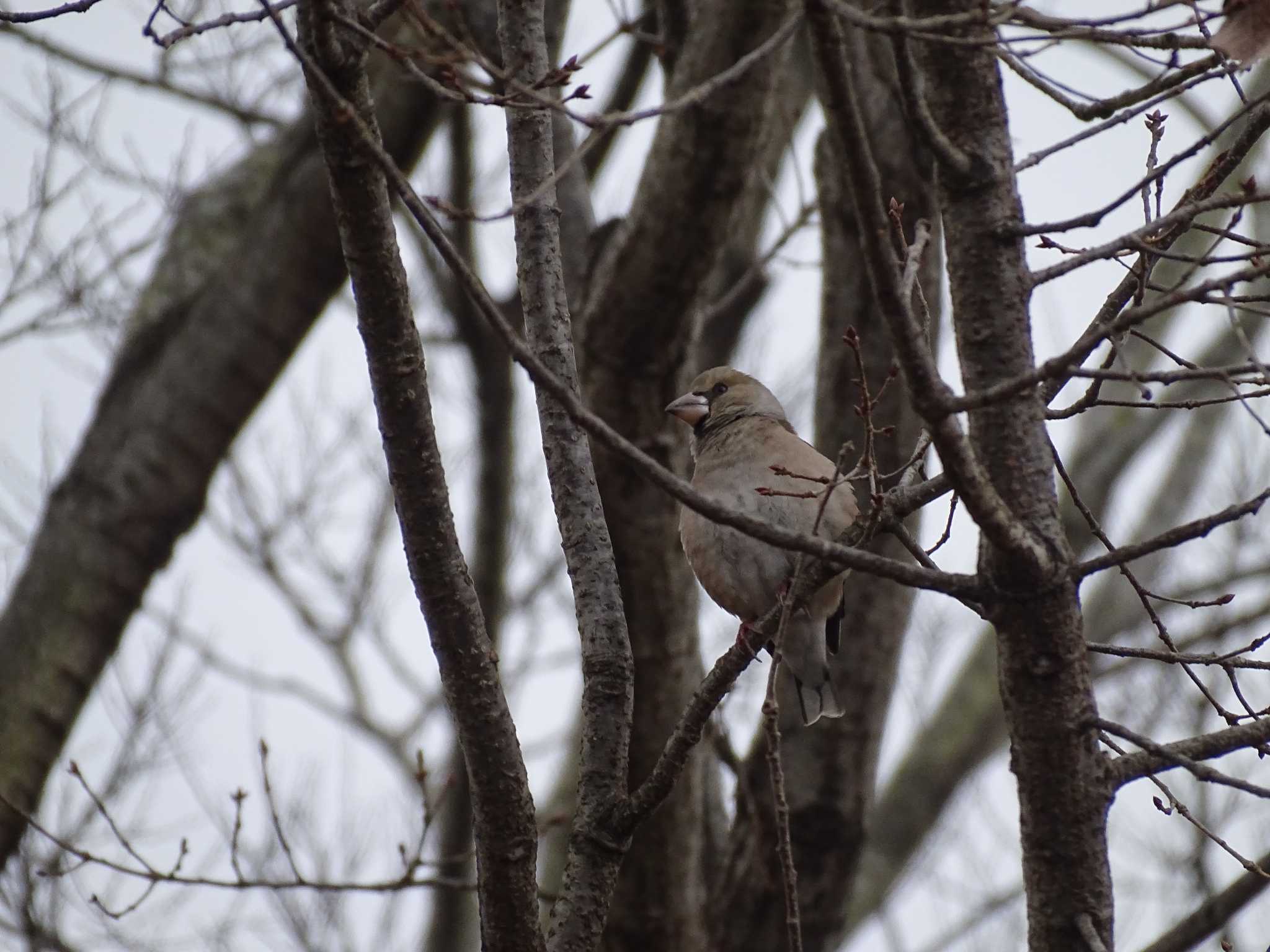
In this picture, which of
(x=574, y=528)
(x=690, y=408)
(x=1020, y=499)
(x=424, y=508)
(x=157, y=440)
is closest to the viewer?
(x=1020, y=499)

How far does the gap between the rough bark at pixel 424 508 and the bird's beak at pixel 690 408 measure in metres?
2.24

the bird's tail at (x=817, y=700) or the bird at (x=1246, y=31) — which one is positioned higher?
the bird's tail at (x=817, y=700)

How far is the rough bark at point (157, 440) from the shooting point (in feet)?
17.6

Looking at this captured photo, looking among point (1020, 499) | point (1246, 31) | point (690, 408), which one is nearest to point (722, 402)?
point (690, 408)

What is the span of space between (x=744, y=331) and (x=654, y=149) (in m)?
2.30

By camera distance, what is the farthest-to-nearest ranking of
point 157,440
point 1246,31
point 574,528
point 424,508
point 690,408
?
point 157,440, point 690,408, point 574,528, point 424,508, point 1246,31

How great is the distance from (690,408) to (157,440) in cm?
224

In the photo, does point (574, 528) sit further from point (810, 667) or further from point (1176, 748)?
point (810, 667)

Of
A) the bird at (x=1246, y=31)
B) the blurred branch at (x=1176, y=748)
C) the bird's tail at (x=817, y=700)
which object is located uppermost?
the bird's tail at (x=817, y=700)

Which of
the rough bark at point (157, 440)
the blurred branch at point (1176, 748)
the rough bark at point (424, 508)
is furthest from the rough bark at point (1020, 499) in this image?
the rough bark at point (157, 440)

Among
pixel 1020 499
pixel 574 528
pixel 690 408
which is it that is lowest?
pixel 1020 499

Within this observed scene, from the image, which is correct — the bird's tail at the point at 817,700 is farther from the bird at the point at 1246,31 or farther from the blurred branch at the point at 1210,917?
the bird at the point at 1246,31

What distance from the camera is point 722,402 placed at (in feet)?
16.6

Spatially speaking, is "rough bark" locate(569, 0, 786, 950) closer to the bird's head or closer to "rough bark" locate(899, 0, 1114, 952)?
the bird's head
